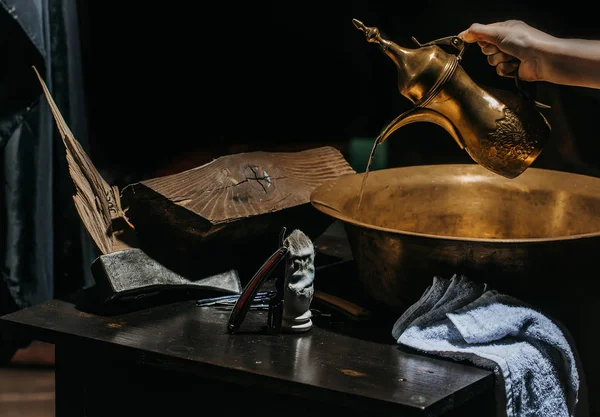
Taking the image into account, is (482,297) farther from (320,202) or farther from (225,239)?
(225,239)

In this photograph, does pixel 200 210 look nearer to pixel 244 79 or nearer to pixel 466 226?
pixel 466 226

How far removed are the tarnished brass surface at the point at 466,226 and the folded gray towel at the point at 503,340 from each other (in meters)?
0.04

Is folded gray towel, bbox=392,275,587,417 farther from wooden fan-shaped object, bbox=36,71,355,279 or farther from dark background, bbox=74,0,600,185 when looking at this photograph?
dark background, bbox=74,0,600,185

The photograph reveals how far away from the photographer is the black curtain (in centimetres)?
239

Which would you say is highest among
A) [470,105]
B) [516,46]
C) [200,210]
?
[516,46]

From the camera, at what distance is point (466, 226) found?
6.40 ft

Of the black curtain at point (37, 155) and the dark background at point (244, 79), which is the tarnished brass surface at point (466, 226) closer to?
the dark background at point (244, 79)

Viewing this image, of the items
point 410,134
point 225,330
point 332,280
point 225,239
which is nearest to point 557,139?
point 410,134

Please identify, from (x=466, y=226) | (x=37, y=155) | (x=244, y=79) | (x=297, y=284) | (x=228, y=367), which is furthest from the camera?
(x=244, y=79)

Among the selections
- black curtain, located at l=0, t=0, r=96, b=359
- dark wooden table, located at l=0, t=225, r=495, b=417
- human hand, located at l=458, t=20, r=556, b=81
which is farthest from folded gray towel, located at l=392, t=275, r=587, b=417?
black curtain, located at l=0, t=0, r=96, b=359

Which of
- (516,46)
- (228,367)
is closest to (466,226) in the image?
(516,46)

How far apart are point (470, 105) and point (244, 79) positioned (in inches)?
47.6

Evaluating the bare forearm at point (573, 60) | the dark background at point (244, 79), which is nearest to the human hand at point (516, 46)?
the bare forearm at point (573, 60)

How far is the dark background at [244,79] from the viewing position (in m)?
2.49
